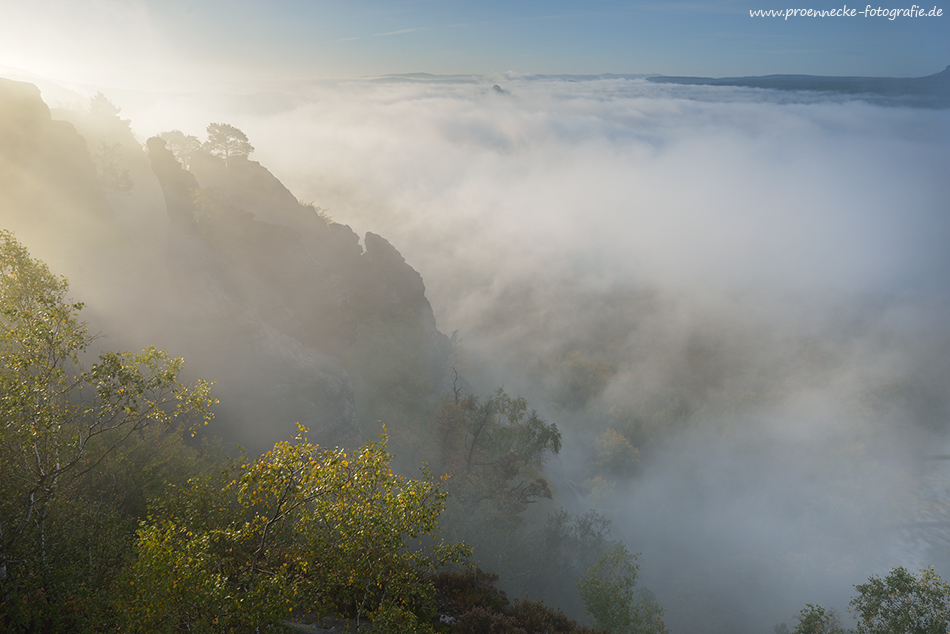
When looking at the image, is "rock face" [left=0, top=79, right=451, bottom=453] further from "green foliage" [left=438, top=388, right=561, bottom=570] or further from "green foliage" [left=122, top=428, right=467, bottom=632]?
"green foliage" [left=122, top=428, right=467, bottom=632]

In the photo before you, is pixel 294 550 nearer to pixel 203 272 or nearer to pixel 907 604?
pixel 203 272

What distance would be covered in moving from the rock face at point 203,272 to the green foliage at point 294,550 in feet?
86.5

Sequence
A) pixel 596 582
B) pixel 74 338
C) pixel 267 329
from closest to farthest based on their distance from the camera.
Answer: pixel 74 338 → pixel 596 582 → pixel 267 329

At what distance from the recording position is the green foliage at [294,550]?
8.66 metres

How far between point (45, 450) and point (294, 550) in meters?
8.49

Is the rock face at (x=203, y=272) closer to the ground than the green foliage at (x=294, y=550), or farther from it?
farther from it

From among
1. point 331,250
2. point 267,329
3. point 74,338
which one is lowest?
point 74,338

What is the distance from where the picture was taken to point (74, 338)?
41.7 feet

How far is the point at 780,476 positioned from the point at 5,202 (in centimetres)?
16327

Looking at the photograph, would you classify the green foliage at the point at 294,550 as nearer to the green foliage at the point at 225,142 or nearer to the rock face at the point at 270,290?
the rock face at the point at 270,290

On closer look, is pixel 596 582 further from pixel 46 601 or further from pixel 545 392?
pixel 545 392

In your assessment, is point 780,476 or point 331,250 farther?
point 780,476

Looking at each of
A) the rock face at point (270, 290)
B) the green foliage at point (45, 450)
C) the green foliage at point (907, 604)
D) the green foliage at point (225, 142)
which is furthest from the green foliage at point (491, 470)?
the green foliage at point (225, 142)

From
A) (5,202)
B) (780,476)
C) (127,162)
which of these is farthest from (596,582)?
(780,476)
